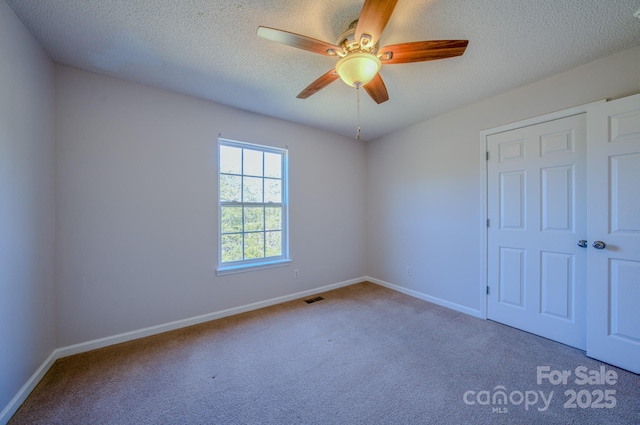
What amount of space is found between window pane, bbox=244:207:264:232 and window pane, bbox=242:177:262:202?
0.43ft

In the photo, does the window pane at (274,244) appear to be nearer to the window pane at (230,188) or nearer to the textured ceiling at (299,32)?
the window pane at (230,188)

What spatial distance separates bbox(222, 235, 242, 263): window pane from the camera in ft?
9.82

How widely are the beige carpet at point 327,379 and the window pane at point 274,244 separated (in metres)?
0.97

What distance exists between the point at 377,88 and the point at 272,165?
1.86 meters

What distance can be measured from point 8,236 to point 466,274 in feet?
13.6

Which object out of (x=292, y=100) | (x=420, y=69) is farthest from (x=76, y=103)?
(x=420, y=69)

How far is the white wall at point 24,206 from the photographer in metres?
1.51

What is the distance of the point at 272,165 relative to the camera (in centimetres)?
340

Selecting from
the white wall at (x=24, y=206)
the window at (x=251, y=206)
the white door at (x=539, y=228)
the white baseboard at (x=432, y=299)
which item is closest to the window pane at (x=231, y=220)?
the window at (x=251, y=206)

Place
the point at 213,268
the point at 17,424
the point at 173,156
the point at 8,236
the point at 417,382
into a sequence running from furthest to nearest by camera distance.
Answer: the point at 213,268 → the point at 173,156 → the point at 417,382 → the point at 8,236 → the point at 17,424

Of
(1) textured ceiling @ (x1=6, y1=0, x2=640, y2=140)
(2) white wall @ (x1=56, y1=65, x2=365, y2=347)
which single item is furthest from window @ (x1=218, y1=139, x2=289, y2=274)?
(1) textured ceiling @ (x1=6, y1=0, x2=640, y2=140)

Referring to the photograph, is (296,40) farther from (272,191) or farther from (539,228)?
(539,228)

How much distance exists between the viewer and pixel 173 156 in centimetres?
263

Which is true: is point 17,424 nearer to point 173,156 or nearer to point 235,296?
point 235,296
